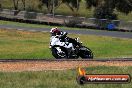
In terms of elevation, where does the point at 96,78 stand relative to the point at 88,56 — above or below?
above

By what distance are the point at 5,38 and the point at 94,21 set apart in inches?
698

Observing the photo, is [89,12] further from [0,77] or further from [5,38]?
[0,77]

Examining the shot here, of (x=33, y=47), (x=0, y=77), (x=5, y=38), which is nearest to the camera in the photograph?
(x=0, y=77)

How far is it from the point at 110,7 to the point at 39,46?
3583 cm

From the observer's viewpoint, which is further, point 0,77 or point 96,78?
point 0,77

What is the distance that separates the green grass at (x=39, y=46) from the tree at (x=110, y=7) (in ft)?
63.2

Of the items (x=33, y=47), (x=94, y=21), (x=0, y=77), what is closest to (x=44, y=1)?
(x=94, y=21)

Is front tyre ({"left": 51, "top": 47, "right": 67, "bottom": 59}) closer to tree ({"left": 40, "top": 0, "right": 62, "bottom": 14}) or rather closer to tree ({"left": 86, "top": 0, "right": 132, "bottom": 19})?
tree ({"left": 86, "top": 0, "right": 132, "bottom": 19})

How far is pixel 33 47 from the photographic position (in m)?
37.4

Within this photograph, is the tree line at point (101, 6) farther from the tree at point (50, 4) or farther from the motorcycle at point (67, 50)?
the motorcycle at point (67, 50)

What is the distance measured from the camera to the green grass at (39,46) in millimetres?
31891

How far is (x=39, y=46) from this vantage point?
1508 inches

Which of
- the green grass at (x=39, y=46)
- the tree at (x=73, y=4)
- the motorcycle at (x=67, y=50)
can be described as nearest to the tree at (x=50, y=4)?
the tree at (x=73, y=4)

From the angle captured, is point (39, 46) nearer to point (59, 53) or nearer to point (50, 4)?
point (59, 53)
